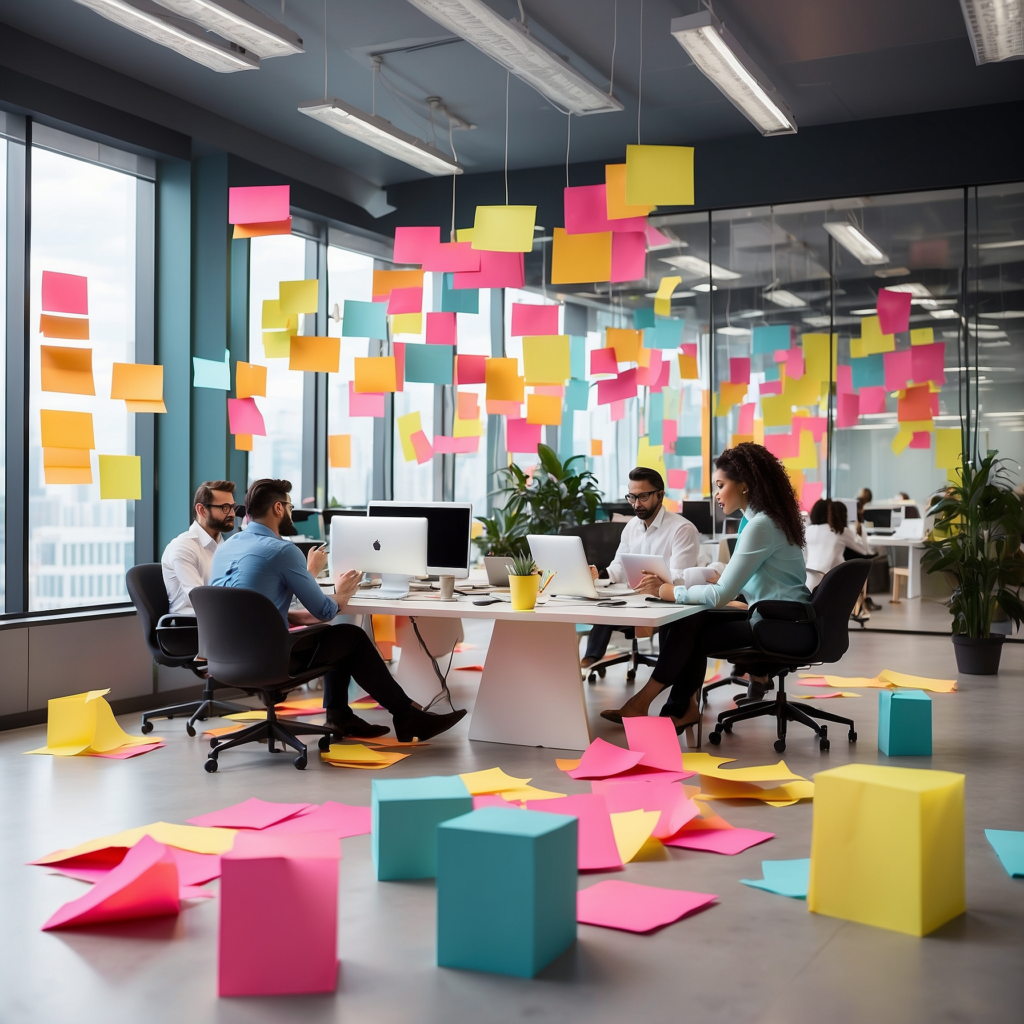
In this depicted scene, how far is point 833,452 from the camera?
352 inches

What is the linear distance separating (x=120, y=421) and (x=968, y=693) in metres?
5.53

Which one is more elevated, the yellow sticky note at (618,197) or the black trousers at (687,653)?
the yellow sticky note at (618,197)

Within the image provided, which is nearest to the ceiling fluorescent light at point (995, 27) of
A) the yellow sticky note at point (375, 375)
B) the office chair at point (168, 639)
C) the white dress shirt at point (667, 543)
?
the white dress shirt at point (667, 543)

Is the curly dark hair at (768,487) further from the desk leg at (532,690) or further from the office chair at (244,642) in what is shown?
the office chair at (244,642)

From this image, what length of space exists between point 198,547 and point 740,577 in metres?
2.72

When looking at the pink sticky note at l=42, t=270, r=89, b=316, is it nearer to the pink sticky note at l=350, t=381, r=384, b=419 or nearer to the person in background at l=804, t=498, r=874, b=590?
the pink sticky note at l=350, t=381, r=384, b=419

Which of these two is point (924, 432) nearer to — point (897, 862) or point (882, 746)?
point (882, 746)

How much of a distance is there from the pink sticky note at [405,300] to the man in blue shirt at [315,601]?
2.66 m

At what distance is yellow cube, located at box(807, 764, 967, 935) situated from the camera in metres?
2.69

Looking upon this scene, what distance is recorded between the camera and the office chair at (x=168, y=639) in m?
5.19

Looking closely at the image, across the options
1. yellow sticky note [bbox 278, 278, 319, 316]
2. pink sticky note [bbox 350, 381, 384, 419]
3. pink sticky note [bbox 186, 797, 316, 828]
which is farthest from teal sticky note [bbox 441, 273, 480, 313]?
pink sticky note [bbox 186, 797, 316, 828]

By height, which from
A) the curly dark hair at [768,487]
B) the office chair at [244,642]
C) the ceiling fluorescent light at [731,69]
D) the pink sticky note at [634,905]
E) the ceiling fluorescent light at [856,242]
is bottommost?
the pink sticky note at [634,905]

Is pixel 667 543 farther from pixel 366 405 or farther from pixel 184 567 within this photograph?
pixel 366 405

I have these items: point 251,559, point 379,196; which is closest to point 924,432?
point 379,196
